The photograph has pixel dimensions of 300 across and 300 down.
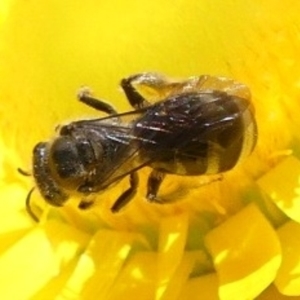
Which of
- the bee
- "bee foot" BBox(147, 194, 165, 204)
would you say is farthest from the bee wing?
"bee foot" BBox(147, 194, 165, 204)

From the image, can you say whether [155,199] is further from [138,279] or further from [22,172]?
[22,172]

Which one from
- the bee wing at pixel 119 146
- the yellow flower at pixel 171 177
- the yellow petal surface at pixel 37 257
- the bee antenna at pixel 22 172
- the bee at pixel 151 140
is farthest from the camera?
the bee antenna at pixel 22 172

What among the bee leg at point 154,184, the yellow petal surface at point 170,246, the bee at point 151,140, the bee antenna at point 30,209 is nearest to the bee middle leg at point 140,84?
the bee at point 151,140

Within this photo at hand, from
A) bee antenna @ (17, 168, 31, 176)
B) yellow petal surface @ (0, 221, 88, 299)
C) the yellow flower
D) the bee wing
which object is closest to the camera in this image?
the bee wing

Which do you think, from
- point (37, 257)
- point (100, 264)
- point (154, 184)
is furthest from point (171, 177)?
point (37, 257)

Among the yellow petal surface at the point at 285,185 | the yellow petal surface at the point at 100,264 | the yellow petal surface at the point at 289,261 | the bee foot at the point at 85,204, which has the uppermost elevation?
the bee foot at the point at 85,204

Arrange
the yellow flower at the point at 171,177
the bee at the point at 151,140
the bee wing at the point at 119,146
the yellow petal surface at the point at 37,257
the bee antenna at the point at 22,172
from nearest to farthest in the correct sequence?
the bee at the point at 151,140
the bee wing at the point at 119,146
the yellow flower at the point at 171,177
the yellow petal surface at the point at 37,257
the bee antenna at the point at 22,172

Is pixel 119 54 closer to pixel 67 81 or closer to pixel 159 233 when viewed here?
pixel 67 81

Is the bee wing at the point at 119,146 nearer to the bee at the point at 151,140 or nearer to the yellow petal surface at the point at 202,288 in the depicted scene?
the bee at the point at 151,140

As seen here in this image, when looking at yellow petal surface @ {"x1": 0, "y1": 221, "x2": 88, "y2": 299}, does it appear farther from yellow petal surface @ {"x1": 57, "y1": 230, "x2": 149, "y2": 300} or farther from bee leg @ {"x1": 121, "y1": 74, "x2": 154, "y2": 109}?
bee leg @ {"x1": 121, "y1": 74, "x2": 154, "y2": 109}
